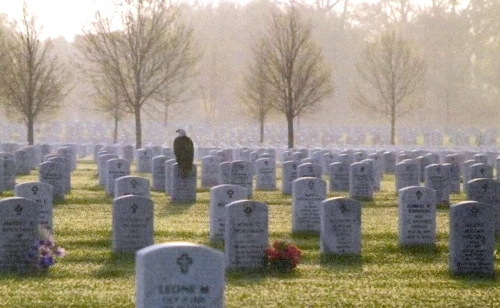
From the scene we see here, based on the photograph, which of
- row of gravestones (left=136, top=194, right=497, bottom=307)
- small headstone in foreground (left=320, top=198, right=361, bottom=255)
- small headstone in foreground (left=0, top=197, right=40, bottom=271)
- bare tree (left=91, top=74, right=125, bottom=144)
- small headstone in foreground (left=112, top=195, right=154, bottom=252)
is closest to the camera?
small headstone in foreground (left=0, top=197, right=40, bottom=271)

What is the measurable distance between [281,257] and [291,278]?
1.26 feet

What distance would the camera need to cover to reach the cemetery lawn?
13.1 m

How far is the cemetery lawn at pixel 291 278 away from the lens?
13.1m

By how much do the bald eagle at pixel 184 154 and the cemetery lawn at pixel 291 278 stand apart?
3.03 m

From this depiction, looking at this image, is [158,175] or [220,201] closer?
[220,201]

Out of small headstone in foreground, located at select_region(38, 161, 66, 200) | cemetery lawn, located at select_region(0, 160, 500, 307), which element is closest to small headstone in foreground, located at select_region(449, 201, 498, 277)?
cemetery lawn, located at select_region(0, 160, 500, 307)

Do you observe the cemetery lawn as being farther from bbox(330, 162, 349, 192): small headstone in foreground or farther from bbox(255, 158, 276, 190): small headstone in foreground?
bbox(255, 158, 276, 190): small headstone in foreground

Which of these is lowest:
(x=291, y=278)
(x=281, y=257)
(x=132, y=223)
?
(x=291, y=278)

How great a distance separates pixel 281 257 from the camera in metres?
15.0

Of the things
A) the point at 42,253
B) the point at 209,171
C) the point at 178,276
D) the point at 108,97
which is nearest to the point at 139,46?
the point at 108,97

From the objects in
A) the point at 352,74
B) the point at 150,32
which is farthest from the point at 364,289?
the point at 352,74

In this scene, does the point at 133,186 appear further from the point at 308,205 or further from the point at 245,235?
the point at 245,235

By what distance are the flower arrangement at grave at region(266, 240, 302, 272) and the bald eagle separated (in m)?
9.05

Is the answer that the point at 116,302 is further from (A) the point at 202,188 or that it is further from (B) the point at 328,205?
(A) the point at 202,188
